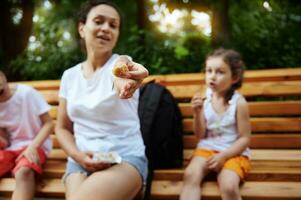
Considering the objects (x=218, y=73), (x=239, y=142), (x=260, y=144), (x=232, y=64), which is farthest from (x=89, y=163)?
(x=260, y=144)

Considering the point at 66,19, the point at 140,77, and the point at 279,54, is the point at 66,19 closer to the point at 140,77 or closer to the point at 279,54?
the point at 279,54

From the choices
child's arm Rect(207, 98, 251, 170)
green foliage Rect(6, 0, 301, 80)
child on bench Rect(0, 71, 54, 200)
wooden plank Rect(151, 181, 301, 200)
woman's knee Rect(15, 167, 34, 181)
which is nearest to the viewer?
wooden plank Rect(151, 181, 301, 200)

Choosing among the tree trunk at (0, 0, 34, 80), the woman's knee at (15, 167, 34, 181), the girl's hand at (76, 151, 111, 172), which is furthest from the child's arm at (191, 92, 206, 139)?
the tree trunk at (0, 0, 34, 80)

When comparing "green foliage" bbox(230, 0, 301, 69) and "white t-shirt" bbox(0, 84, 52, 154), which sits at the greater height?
"green foliage" bbox(230, 0, 301, 69)

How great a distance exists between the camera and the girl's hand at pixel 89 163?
2316 mm

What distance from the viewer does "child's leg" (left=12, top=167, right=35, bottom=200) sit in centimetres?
269

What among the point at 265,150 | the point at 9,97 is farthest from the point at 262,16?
the point at 9,97

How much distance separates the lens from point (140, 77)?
1.73 metres

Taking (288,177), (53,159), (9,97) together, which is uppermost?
(9,97)

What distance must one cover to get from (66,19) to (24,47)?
2.01m

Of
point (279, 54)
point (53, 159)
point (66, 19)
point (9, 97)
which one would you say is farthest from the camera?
point (66, 19)

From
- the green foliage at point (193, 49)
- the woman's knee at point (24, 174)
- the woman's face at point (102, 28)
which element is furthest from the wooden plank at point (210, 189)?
the green foliage at point (193, 49)

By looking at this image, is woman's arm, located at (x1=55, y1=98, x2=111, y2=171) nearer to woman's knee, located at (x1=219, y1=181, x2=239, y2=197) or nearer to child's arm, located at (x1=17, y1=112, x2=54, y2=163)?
child's arm, located at (x1=17, y1=112, x2=54, y2=163)

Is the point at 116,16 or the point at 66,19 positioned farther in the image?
the point at 66,19
